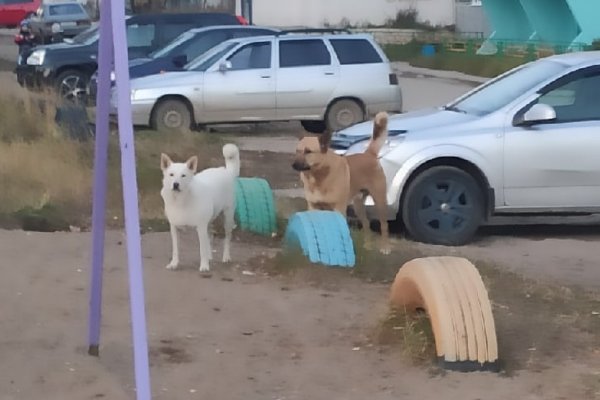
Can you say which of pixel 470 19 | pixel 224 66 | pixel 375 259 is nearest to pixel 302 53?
pixel 224 66

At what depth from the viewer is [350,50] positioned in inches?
827

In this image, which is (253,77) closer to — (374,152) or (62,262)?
(374,152)

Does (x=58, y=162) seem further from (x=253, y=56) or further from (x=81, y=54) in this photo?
(x=81, y=54)

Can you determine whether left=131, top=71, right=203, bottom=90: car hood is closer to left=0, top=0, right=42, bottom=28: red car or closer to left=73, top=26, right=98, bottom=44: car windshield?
left=73, top=26, right=98, bottom=44: car windshield

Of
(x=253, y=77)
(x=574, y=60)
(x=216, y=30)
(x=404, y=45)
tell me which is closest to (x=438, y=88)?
(x=216, y=30)

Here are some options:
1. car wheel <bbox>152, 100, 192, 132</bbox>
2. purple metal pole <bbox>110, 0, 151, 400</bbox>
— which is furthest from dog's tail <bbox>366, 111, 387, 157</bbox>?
car wheel <bbox>152, 100, 192, 132</bbox>

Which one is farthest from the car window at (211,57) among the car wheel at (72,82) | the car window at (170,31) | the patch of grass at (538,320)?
the patch of grass at (538,320)

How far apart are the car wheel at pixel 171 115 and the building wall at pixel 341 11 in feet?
116

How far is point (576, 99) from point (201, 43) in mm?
12728

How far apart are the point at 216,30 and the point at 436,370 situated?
17387 mm

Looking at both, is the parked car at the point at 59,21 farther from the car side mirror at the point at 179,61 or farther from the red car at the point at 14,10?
the red car at the point at 14,10

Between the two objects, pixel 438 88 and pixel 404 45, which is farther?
pixel 404 45

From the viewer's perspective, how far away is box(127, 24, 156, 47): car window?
84.7 feet

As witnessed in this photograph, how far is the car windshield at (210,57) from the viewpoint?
2048 cm
